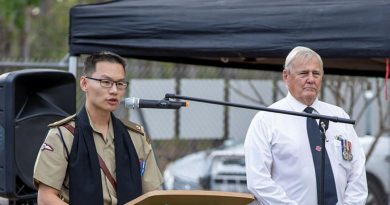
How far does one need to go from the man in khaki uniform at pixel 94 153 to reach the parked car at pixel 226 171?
597 cm

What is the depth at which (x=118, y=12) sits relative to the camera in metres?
6.38

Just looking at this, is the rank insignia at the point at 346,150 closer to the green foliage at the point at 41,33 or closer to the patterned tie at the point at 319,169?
the patterned tie at the point at 319,169

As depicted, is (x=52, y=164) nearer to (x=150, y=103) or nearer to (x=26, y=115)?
(x=150, y=103)

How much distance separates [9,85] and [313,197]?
1.92 metres

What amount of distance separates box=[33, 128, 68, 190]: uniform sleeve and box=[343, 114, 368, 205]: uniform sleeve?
1.60 meters

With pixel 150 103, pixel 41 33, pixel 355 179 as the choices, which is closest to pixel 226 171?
pixel 355 179

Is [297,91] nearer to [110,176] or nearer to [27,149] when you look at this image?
[110,176]

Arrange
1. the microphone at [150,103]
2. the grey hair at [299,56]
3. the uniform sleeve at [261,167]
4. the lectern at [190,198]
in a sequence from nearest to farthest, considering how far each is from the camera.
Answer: the lectern at [190,198]
the microphone at [150,103]
the uniform sleeve at [261,167]
the grey hair at [299,56]

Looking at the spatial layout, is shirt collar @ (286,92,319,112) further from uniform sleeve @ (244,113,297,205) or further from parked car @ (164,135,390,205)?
parked car @ (164,135,390,205)

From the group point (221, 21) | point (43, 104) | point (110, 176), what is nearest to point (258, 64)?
point (221, 21)

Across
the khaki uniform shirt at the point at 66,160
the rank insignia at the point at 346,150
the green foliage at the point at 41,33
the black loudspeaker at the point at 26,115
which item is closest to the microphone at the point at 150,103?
the khaki uniform shirt at the point at 66,160

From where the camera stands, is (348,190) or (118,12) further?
(118,12)

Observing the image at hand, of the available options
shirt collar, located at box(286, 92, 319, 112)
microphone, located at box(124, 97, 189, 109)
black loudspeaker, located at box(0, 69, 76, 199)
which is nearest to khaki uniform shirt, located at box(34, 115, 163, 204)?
microphone, located at box(124, 97, 189, 109)

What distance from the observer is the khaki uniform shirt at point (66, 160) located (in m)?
4.63
